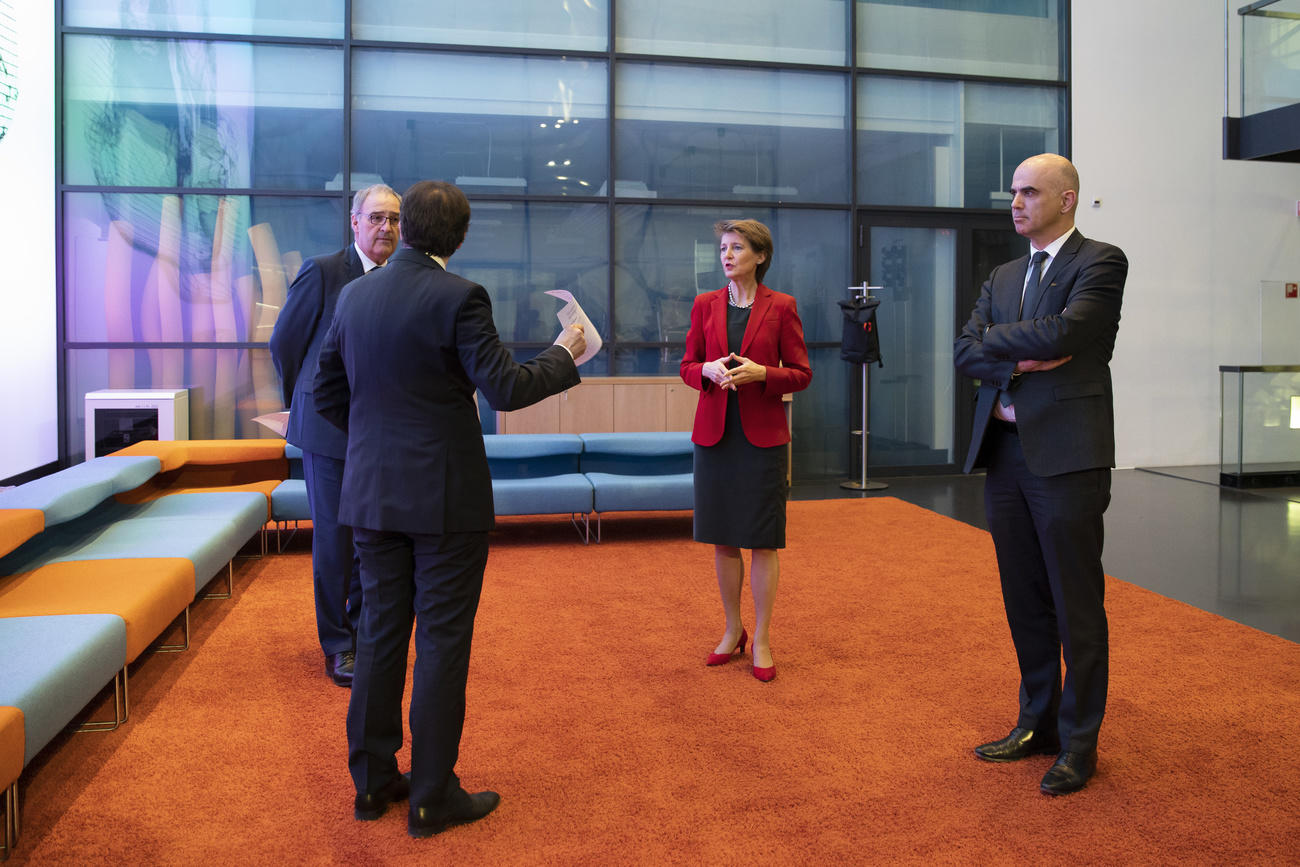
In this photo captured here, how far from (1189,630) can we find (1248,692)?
79 centimetres

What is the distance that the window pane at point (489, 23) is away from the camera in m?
8.00

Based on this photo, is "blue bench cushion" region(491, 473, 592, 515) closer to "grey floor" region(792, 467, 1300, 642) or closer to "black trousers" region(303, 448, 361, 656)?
"black trousers" region(303, 448, 361, 656)

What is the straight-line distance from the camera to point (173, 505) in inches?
200

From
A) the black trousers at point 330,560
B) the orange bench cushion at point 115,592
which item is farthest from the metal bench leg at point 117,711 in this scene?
the black trousers at point 330,560

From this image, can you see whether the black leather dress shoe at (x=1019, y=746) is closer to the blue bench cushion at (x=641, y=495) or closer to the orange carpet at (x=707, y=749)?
the orange carpet at (x=707, y=749)

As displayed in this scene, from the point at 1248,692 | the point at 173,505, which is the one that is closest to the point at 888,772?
the point at 1248,692

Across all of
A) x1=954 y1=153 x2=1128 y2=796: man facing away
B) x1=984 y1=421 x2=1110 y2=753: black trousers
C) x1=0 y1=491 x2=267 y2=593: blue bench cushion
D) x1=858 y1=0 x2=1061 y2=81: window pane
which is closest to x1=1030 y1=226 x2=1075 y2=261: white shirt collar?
x1=954 y1=153 x2=1128 y2=796: man facing away

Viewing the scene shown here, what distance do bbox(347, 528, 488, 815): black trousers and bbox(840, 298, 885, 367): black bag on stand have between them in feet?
19.9

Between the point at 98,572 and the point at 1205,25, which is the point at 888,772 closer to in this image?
the point at 98,572

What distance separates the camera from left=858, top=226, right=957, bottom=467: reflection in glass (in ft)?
29.3

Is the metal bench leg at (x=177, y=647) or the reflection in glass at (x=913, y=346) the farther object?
the reflection in glass at (x=913, y=346)

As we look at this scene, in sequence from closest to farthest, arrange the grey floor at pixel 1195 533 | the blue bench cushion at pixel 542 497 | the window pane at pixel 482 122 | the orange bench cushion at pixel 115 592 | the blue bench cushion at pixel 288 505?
the orange bench cushion at pixel 115 592 → the grey floor at pixel 1195 533 → the blue bench cushion at pixel 288 505 → the blue bench cushion at pixel 542 497 → the window pane at pixel 482 122

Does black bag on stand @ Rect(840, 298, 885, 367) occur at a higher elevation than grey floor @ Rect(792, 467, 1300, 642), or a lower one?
higher

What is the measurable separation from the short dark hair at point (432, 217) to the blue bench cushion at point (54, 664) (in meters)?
1.42
